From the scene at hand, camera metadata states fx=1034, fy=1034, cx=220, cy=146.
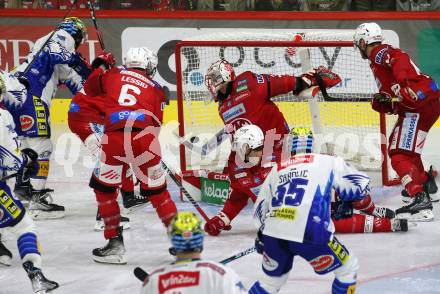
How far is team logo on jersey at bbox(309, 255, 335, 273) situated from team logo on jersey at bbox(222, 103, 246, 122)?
243 centimetres

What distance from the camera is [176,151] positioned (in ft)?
31.8

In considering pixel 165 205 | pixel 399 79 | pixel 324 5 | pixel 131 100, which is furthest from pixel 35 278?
pixel 324 5

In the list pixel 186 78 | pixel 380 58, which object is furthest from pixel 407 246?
pixel 186 78

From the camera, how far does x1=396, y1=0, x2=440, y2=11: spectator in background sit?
402 inches

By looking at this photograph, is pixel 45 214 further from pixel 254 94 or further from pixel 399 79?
pixel 399 79

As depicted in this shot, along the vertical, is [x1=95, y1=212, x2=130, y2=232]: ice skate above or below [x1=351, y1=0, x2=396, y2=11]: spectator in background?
below

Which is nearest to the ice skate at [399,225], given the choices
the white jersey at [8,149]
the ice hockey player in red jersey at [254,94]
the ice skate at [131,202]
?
the ice hockey player in red jersey at [254,94]

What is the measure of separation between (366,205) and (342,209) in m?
2.03

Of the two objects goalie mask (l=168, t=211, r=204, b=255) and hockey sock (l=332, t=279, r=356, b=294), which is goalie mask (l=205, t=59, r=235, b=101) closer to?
hockey sock (l=332, t=279, r=356, b=294)

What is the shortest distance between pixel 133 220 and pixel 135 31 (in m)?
3.38

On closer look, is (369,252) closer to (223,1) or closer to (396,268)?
(396,268)

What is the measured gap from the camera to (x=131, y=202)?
770 cm

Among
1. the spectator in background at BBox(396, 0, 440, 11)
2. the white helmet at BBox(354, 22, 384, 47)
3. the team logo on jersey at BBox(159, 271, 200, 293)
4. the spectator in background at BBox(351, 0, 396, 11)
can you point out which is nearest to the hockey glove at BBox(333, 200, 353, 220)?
the team logo on jersey at BBox(159, 271, 200, 293)

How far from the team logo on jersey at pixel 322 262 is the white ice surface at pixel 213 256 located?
34.4 inches
